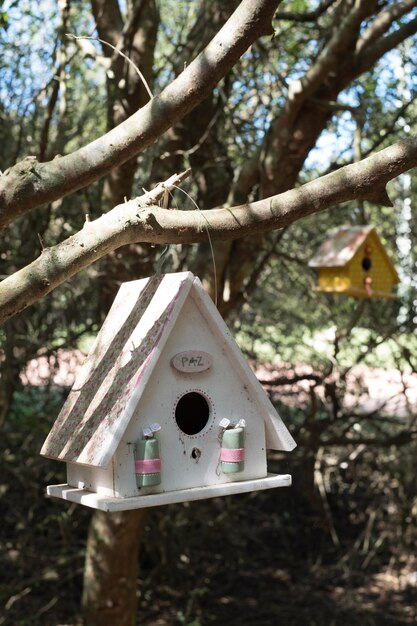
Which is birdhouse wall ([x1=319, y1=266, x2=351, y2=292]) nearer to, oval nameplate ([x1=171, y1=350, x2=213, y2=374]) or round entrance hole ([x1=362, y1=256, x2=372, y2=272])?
round entrance hole ([x1=362, y1=256, x2=372, y2=272])

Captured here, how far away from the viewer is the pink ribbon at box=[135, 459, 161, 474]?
92.0 inches

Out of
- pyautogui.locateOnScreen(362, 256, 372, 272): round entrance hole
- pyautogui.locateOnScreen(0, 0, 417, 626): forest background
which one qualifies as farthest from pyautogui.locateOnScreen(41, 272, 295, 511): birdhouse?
pyautogui.locateOnScreen(362, 256, 372, 272): round entrance hole

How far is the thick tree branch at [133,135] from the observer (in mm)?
2014

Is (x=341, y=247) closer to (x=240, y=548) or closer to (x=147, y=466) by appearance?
(x=147, y=466)

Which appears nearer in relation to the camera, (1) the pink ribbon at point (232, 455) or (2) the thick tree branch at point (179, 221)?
(2) the thick tree branch at point (179, 221)

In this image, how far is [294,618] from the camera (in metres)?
6.52

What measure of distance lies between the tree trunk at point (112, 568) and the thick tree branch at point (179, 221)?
308cm

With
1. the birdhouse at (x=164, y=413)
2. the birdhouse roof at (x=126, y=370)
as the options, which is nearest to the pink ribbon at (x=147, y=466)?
the birdhouse at (x=164, y=413)

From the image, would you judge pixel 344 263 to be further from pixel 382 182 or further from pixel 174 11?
pixel 174 11

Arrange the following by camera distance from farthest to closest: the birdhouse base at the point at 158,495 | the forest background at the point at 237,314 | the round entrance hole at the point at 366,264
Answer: the round entrance hole at the point at 366,264
the forest background at the point at 237,314
the birdhouse base at the point at 158,495

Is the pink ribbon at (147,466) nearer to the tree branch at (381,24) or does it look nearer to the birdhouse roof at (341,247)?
the birdhouse roof at (341,247)

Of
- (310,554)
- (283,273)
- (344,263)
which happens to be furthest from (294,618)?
(344,263)

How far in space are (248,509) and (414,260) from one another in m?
2.62

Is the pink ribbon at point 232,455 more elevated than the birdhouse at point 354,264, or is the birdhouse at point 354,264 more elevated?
the birdhouse at point 354,264
